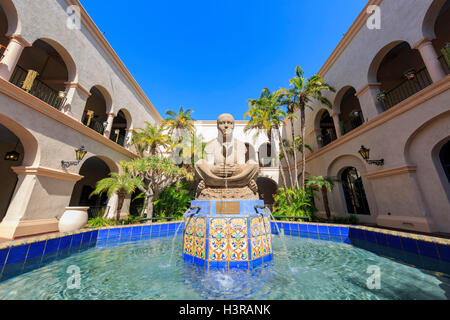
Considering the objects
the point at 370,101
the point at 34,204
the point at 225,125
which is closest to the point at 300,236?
the point at 225,125

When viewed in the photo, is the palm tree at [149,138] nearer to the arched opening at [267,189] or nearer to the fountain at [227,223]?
the fountain at [227,223]

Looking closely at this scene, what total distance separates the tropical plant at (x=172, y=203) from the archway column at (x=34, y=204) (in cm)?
505

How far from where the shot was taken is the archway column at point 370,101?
27.8 ft

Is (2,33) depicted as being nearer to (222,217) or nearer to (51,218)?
(51,218)

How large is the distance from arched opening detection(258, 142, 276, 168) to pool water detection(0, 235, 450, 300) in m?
14.3

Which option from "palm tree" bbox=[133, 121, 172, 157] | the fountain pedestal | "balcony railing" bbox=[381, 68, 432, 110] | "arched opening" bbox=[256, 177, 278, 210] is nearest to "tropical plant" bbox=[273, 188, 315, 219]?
"balcony railing" bbox=[381, 68, 432, 110]

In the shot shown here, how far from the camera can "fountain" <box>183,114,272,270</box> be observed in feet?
10.5

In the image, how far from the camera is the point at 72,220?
5590 millimetres

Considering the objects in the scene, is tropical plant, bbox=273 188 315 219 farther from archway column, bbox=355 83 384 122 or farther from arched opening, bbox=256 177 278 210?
arched opening, bbox=256 177 278 210

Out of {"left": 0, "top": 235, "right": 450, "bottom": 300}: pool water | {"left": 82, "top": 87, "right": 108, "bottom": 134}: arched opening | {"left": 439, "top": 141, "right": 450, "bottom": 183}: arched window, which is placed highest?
{"left": 82, "top": 87, "right": 108, "bottom": 134}: arched opening

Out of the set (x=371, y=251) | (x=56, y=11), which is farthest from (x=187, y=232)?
(x=56, y=11)

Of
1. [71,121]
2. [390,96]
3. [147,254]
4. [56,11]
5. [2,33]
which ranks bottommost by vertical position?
[147,254]

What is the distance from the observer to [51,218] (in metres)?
7.07
